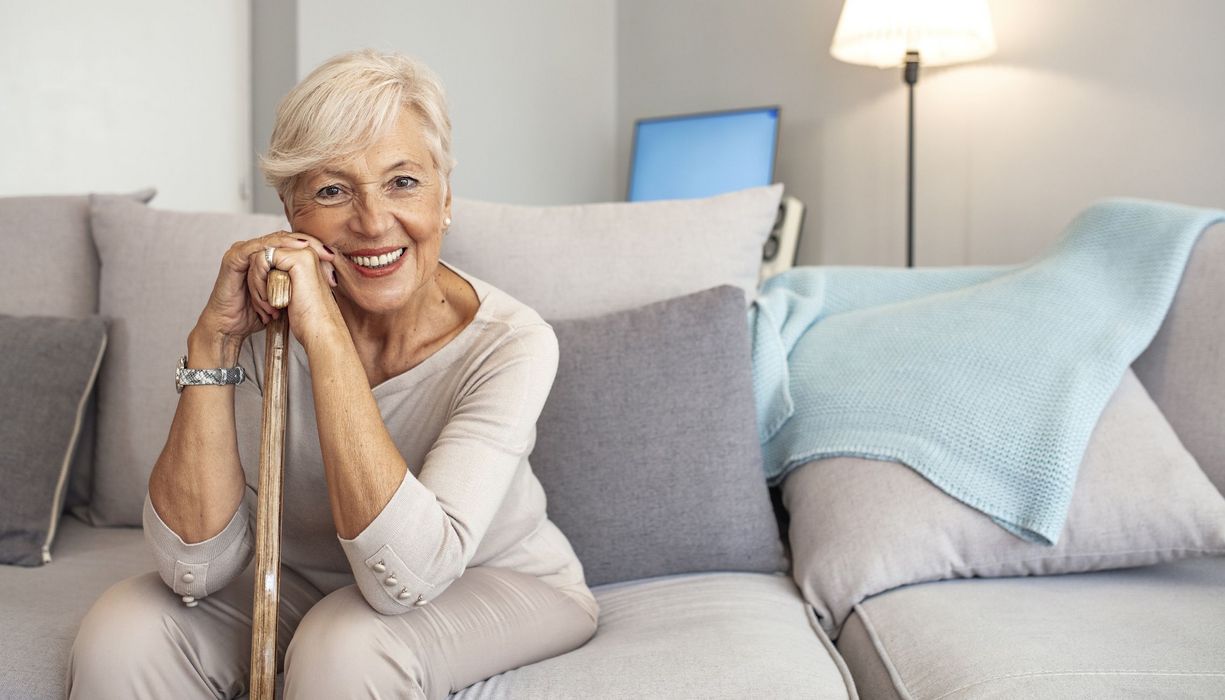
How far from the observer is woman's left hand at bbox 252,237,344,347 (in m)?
1.27

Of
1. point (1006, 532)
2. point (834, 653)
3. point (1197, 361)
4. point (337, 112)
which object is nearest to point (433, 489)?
point (337, 112)

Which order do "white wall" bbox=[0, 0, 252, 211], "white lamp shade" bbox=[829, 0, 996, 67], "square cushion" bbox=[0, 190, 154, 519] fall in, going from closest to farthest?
"square cushion" bbox=[0, 190, 154, 519] < "white lamp shade" bbox=[829, 0, 996, 67] < "white wall" bbox=[0, 0, 252, 211]

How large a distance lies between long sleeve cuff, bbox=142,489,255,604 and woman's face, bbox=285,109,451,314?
12.3 inches

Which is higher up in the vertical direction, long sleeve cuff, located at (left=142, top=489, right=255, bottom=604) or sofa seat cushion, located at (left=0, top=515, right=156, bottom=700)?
long sleeve cuff, located at (left=142, top=489, right=255, bottom=604)

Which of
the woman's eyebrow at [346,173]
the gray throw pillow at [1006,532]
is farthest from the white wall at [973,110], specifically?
the woman's eyebrow at [346,173]

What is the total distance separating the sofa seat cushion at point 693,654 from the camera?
1.25 meters

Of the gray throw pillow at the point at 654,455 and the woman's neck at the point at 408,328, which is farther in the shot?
the gray throw pillow at the point at 654,455

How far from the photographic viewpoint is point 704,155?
3441 mm

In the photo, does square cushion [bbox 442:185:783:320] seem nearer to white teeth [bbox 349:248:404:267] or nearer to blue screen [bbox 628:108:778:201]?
white teeth [bbox 349:248:404:267]

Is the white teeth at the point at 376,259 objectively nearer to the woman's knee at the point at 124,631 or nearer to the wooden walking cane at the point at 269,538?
the wooden walking cane at the point at 269,538

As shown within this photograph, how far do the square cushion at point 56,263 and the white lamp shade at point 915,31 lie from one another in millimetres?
1772

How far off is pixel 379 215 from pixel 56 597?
72 centimetres

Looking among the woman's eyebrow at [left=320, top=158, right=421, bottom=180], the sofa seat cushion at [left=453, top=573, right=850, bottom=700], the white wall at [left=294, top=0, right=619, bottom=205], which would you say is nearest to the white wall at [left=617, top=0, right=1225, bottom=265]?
the white wall at [left=294, top=0, right=619, bottom=205]

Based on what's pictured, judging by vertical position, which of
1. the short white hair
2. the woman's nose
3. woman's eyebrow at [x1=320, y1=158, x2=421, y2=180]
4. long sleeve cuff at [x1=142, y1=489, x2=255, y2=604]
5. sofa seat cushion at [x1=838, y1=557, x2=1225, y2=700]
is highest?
the short white hair
